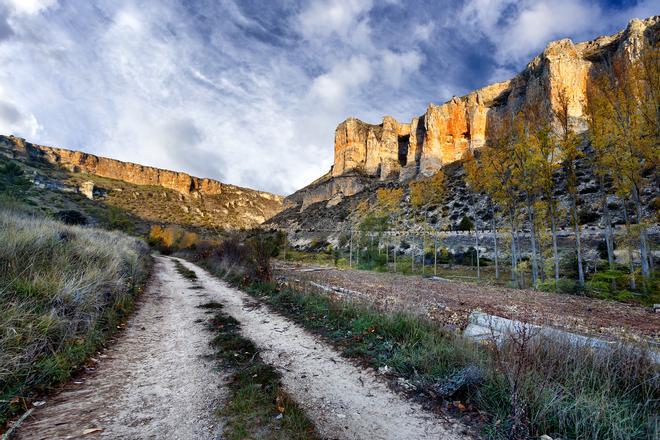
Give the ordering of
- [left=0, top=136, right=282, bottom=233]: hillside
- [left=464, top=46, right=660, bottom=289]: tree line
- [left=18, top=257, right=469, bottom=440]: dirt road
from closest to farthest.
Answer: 1. [left=18, top=257, right=469, bottom=440]: dirt road
2. [left=464, top=46, right=660, bottom=289]: tree line
3. [left=0, top=136, right=282, bottom=233]: hillside

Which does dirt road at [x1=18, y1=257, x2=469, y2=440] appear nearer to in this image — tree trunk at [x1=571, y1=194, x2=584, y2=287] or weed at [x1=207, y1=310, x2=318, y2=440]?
weed at [x1=207, y1=310, x2=318, y2=440]

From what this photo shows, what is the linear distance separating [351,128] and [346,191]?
34.3m

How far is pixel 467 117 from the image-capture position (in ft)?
308

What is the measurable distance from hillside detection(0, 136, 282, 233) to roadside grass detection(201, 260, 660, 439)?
191 ft

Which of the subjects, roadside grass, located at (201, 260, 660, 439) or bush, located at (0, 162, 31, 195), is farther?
bush, located at (0, 162, 31, 195)

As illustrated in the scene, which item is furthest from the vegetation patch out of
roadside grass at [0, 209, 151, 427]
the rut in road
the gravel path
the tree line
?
the tree line

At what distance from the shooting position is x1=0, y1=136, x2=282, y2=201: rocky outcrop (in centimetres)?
10482

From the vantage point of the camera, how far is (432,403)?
3.52m

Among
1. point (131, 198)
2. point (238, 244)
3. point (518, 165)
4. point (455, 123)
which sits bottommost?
point (238, 244)

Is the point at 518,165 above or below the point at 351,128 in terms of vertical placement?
below

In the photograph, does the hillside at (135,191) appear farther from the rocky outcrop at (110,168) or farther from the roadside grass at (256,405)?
the roadside grass at (256,405)

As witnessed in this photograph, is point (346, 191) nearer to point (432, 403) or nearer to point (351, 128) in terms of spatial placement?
point (351, 128)

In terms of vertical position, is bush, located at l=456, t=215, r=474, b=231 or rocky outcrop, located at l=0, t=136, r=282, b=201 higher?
rocky outcrop, located at l=0, t=136, r=282, b=201

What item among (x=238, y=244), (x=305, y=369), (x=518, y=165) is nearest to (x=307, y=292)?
(x=305, y=369)
